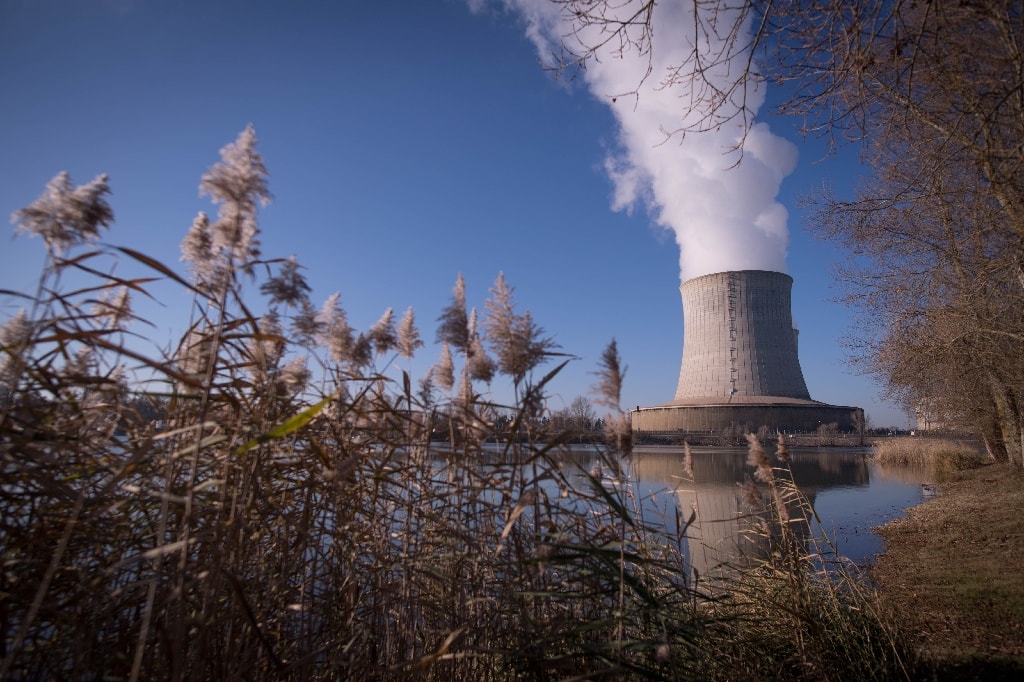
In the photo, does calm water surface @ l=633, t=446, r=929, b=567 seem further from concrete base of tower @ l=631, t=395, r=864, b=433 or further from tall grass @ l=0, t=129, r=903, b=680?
concrete base of tower @ l=631, t=395, r=864, b=433

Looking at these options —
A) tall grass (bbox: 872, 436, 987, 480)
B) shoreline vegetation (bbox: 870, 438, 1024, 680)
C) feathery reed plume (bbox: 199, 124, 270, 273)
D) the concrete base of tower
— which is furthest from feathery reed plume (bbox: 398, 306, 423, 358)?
the concrete base of tower

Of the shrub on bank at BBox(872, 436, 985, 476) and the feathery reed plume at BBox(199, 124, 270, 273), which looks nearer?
the feathery reed plume at BBox(199, 124, 270, 273)

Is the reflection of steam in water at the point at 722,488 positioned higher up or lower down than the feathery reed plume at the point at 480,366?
lower down

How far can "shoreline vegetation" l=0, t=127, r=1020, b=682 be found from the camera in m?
1.12

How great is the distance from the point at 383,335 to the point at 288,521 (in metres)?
1.18

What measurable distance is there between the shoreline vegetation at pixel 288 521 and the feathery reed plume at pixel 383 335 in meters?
0.10

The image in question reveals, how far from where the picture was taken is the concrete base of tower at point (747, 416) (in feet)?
86.3

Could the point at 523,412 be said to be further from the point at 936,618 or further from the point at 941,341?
the point at 941,341

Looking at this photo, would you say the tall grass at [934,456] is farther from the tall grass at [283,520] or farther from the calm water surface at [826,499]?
the tall grass at [283,520]

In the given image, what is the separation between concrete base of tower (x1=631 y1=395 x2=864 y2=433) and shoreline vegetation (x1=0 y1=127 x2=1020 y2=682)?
2311cm

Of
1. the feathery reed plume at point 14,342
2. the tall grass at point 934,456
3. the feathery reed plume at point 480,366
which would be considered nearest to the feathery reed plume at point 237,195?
the feathery reed plume at point 14,342

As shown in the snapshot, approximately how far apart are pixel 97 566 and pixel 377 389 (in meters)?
0.93

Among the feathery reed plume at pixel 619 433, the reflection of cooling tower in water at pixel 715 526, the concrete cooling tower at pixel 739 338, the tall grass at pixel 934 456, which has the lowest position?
the reflection of cooling tower in water at pixel 715 526

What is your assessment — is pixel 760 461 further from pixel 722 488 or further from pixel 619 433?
pixel 722 488
